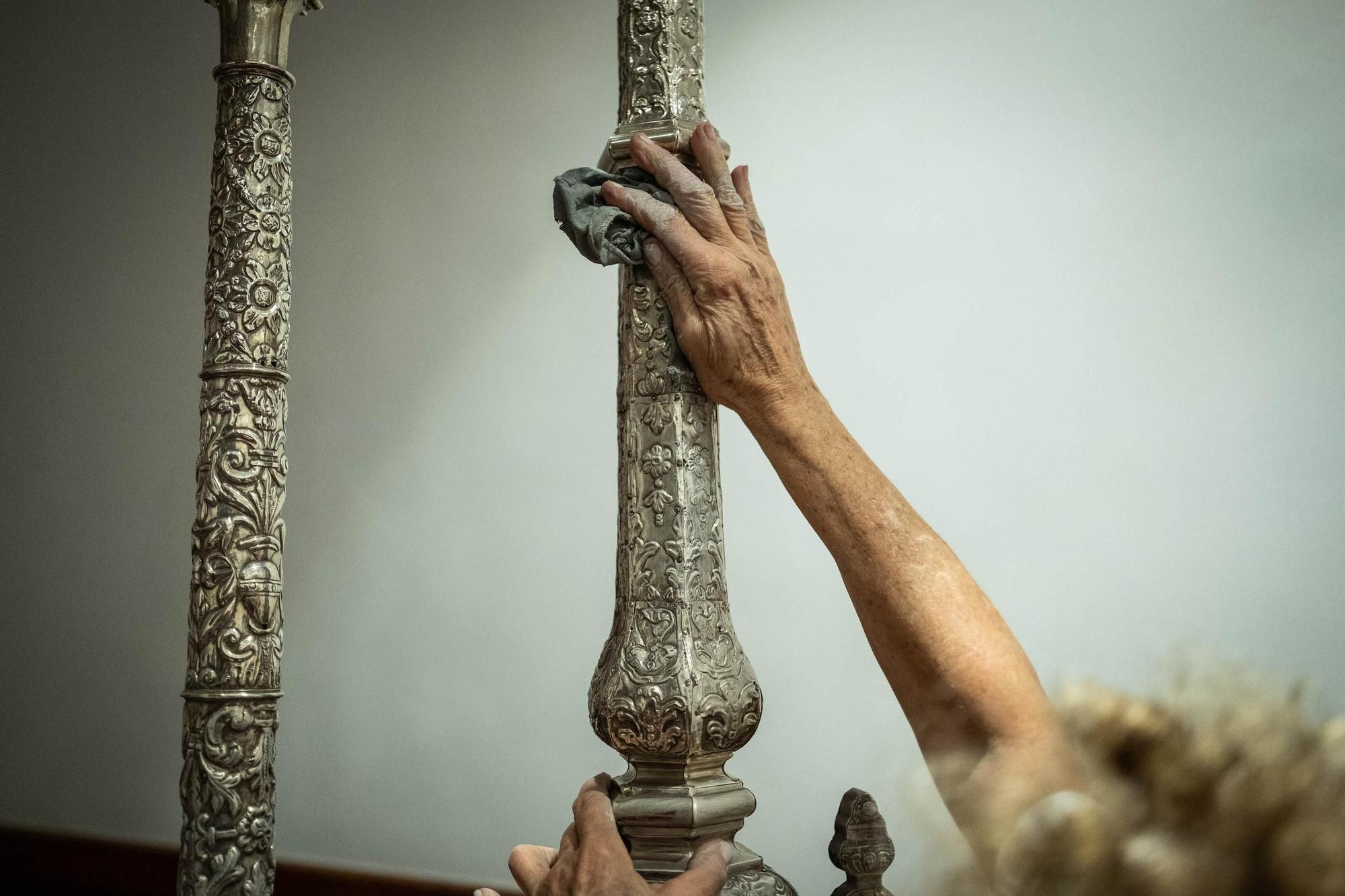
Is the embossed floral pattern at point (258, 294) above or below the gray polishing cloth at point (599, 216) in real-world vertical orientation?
above

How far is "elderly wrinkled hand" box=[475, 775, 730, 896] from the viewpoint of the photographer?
3.51ft

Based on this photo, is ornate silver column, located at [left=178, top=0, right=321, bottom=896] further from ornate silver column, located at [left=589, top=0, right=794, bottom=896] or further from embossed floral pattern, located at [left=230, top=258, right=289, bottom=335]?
ornate silver column, located at [left=589, top=0, right=794, bottom=896]

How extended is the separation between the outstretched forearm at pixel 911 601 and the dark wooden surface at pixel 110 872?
80.2 inches

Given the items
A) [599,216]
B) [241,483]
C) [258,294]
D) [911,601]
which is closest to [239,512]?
[241,483]

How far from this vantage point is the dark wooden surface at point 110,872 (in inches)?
112

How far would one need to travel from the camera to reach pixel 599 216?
1.22 meters

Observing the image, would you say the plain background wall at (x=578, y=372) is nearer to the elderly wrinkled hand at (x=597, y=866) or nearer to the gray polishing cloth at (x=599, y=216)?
the elderly wrinkled hand at (x=597, y=866)

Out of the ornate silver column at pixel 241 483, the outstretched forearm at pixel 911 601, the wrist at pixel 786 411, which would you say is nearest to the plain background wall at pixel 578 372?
the outstretched forearm at pixel 911 601

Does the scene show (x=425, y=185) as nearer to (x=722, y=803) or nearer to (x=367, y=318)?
Answer: (x=367, y=318)

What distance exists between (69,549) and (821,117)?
267 centimetres

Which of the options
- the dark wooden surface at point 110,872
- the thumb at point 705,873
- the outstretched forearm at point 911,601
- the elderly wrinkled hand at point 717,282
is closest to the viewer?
the outstretched forearm at point 911,601

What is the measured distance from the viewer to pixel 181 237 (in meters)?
3.36

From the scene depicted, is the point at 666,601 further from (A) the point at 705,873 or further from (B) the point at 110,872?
(B) the point at 110,872

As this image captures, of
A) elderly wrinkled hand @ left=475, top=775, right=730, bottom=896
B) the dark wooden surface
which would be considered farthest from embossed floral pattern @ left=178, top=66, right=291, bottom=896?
the dark wooden surface
